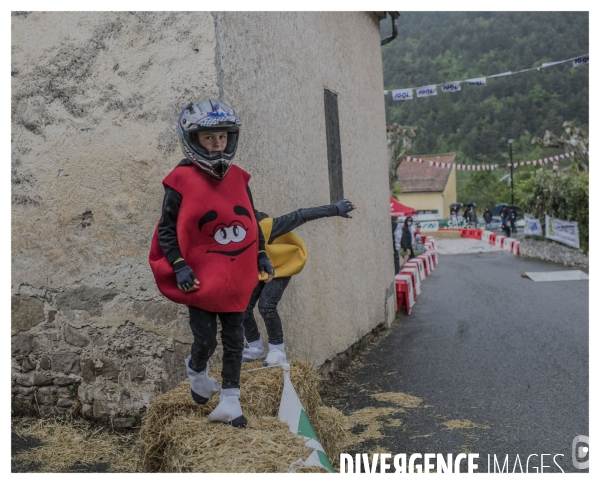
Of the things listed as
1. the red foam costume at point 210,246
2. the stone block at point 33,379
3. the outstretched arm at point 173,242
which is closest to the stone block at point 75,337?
the stone block at point 33,379

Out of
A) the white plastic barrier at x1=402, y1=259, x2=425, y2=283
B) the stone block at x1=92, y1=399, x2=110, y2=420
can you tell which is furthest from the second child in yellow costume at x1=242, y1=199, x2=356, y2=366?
the white plastic barrier at x1=402, y1=259, x2=425, y2=283

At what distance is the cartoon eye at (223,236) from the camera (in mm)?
3639

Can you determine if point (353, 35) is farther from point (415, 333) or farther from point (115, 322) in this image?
point (115, 322)

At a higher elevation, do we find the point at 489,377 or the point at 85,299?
the point at 85,299

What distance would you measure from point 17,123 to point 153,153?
1271 millimetres

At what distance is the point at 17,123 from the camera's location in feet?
18.0

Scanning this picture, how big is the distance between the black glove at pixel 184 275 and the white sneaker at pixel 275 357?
1457 mm

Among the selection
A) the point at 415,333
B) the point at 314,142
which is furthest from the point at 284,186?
the point at 415,333

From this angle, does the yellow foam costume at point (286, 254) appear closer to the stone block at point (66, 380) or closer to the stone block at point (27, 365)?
the stone block at point (66, 380)

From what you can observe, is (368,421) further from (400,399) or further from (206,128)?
(206,128)

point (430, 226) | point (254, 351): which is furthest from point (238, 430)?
point (430, 226)

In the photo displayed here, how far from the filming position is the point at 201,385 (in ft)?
12.6

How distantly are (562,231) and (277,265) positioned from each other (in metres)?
18.4

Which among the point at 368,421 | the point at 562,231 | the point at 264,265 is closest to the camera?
the point at 264,265
